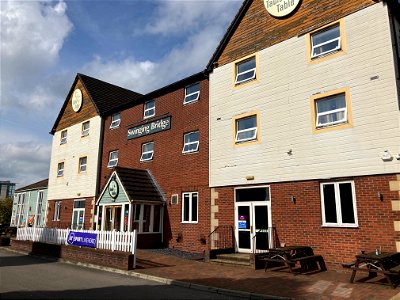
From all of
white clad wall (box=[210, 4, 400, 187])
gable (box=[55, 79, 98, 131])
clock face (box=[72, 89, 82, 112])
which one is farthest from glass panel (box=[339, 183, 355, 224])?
clock face (box=[72, 89, 82, 112])

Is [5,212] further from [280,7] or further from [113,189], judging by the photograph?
[280,7]

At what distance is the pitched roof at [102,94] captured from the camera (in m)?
26.4

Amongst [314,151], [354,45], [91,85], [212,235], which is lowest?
[212,235]

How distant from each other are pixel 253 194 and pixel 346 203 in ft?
13.1

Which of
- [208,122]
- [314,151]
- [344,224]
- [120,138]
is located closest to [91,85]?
[120,138]

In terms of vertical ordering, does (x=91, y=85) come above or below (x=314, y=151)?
above

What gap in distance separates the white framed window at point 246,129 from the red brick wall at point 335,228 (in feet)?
8.16

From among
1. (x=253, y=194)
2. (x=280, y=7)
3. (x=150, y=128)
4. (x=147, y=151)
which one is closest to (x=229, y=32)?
(x=280, y=7)

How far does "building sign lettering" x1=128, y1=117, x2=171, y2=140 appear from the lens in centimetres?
2008

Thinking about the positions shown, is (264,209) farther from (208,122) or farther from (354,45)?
(354,45)

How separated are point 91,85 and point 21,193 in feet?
54.8

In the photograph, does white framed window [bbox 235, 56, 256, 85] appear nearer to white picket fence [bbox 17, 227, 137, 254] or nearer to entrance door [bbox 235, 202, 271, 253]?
entrance door [bbox 235, 202, 271, 253]

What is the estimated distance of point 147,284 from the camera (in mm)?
10141

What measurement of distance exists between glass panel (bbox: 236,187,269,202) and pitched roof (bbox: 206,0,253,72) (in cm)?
653
